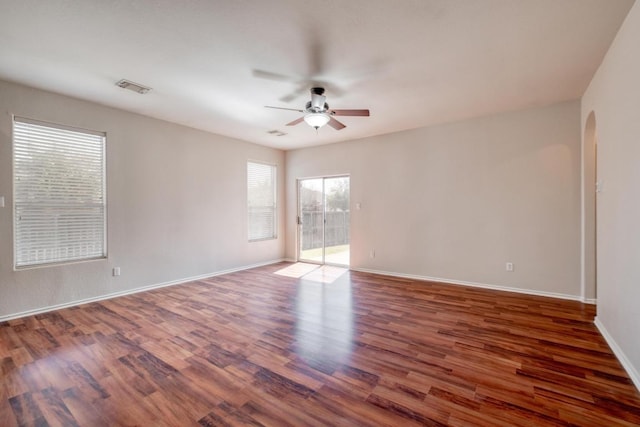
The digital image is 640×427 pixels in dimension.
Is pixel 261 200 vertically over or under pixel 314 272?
over

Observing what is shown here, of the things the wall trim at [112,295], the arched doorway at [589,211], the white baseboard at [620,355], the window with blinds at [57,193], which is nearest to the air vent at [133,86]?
the window with blinds at [57,193]

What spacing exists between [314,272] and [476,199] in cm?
328

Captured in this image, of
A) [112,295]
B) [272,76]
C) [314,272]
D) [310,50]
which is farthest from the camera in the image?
[314,272]

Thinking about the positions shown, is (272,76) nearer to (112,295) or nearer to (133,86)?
(133,86)

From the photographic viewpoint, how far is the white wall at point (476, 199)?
404cm

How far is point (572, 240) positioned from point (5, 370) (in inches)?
251

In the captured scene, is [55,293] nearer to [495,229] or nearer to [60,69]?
[60,69]

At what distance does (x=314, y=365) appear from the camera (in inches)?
93.5

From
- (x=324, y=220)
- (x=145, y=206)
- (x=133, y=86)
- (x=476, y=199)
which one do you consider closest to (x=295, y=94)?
(x=133, y=86)

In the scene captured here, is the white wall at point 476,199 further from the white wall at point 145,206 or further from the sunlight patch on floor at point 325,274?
the white wall at point 145,206

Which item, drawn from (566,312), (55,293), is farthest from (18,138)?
(566,312)

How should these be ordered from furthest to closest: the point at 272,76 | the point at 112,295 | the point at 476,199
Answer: the point at 476,199 < the point at 112,295 < the point at 272,76

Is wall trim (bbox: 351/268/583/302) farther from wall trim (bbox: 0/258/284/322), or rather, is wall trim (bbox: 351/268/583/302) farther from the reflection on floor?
wall trim (bbox: 0/258/284/322)

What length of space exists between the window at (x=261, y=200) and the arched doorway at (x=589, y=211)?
5.63 meters
